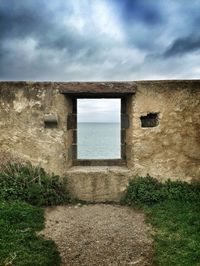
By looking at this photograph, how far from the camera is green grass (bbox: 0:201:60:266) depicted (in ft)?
14.4

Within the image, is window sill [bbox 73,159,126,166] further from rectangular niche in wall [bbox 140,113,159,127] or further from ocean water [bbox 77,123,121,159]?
ocean water [bbox 77,123,121,159]

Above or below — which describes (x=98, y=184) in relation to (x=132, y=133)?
below

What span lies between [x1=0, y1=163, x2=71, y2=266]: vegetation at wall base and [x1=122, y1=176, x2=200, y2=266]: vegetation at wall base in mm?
1360

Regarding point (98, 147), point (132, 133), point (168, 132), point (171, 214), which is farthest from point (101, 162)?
point (98, 147)

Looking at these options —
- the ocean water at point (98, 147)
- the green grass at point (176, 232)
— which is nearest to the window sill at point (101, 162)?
the green grass at point (176, 232)

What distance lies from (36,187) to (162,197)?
2.38 m

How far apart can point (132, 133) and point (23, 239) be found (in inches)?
129

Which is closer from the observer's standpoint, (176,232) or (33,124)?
(176,232)

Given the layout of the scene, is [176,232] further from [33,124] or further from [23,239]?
[33,124]

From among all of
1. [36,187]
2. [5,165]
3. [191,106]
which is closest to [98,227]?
[36,187]

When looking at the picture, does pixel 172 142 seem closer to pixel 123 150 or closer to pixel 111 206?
pixel 123 150

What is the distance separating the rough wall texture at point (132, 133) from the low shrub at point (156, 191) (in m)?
0.16

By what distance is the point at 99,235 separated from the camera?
5469 mm

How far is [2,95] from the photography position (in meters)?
7.47
